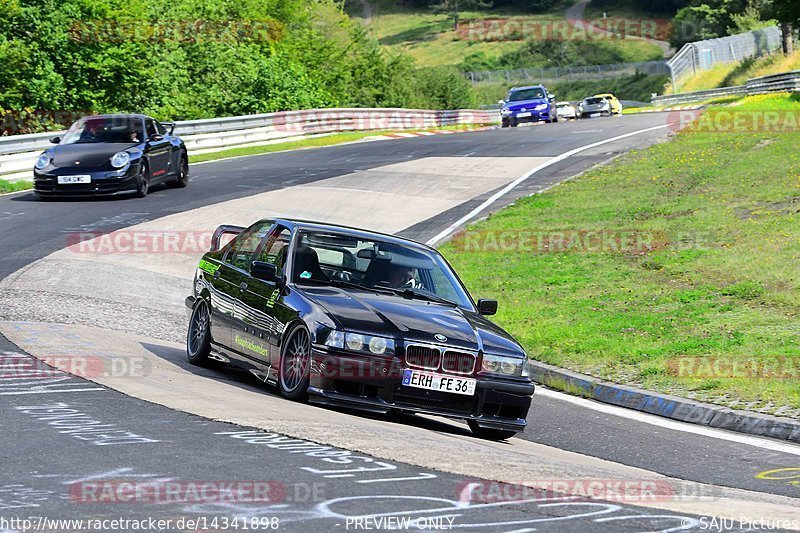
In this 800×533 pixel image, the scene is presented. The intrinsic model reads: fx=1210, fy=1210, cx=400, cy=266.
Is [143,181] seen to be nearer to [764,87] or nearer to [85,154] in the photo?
[85,154]

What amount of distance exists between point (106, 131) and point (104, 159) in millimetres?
1010

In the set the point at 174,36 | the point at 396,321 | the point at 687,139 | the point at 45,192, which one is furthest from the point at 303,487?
the point at 174,36

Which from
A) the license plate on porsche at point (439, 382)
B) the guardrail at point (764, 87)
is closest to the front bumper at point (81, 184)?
the license plate on porsche at point (439, 382)

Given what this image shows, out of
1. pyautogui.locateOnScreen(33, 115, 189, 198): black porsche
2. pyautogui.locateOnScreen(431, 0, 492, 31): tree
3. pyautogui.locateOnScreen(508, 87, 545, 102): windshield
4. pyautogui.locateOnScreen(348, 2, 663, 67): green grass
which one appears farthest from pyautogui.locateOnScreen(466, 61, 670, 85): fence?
pyautogui.locateOnScreen(33, 115, 189, 198): black porsche

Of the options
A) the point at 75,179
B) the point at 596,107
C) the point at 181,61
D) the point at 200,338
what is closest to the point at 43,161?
the point at 75,179

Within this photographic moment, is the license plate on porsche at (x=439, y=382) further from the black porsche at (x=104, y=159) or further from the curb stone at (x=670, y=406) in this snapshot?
the black porsche at (x=104, y=159)

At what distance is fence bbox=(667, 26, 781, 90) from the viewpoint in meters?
75.4

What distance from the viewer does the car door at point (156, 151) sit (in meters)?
23.4

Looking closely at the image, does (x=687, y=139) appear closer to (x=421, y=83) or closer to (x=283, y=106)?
(x=283, y=106)

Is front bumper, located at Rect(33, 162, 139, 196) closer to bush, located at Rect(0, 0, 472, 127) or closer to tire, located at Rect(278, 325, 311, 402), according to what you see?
bush, located at Rect(0, 0, 472, 127)

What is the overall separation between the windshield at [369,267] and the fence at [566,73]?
287ft

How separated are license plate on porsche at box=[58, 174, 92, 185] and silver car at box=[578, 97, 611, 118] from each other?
41.5m

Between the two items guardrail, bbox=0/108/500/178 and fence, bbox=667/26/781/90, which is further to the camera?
fence, bbox=667/26/781/90

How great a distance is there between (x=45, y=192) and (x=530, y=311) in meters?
11.1
